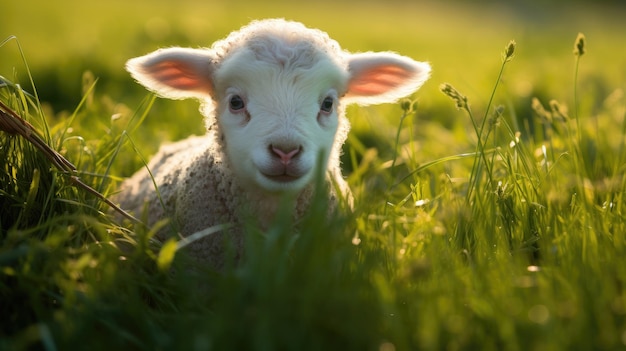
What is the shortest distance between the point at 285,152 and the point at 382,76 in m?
1.09

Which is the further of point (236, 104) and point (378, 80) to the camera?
point (378, 80)

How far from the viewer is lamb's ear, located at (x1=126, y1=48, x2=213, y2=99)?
3867mm

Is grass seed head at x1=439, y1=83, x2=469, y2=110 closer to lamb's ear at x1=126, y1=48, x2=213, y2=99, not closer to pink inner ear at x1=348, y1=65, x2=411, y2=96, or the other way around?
pink inner ear at x1=348, y1=65, x2=411, y2=96

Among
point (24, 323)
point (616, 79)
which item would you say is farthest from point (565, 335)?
point (616, 79)

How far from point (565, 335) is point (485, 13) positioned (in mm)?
32853

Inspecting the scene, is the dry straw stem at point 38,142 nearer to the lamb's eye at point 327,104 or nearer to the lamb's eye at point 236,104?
the lamb's eye at point 236,104

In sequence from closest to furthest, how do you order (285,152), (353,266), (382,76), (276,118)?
1. (353,266)
2. (285,152)
3. (276,118)
4. (382,76)

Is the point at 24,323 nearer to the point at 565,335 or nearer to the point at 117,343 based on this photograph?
the point at 117,343

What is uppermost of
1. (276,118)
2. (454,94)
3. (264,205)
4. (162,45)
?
(162,45)

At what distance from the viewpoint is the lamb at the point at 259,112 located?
3.46m

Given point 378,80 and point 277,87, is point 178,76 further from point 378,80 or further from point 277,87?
point 378,80

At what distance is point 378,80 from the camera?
13.8 feet

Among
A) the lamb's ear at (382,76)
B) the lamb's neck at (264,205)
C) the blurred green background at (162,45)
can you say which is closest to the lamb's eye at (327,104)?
the lamb's ear at (382,76)

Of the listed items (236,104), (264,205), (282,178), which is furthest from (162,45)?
(282,178)
